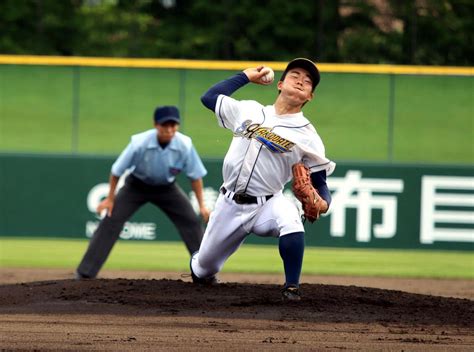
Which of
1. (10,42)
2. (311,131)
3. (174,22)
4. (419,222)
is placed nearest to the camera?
(311,131)

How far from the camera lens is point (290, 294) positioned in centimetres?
761

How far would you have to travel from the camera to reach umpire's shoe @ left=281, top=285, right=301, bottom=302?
759 centimetres

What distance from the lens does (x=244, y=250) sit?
1503cm

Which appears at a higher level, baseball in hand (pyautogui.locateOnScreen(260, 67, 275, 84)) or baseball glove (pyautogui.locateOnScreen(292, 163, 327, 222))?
baseball in hand (pyautogui.locateOnScreen(260, 67, 275, 84))

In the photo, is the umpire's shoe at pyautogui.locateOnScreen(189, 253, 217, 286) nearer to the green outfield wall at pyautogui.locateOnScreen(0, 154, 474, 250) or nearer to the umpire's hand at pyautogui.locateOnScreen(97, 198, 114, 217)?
the umpire's hand at pyautogui.locateOnScreen(97, 198, 114, 217)

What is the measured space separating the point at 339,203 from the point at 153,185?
4687 millimetres

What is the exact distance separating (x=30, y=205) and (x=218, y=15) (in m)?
12.3

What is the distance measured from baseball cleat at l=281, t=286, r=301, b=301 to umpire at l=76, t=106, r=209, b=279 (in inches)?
89.3

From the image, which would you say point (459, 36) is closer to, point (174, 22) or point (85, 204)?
point (174, 22)

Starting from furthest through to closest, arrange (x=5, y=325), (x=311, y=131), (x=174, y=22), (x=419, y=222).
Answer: (x=174, y=22) → (x=419, y=222) → (x=311, y=131) → (x=5, y=325)

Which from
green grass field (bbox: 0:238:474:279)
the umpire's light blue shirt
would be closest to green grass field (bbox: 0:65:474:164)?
green grass field (bbox: 0:238:474:279)

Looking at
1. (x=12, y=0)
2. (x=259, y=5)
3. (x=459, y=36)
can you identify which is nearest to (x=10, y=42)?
(x=12, y=0)

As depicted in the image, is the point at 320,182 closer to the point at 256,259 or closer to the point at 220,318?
the point at 220,318

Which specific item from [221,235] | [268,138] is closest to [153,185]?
[221,235]
